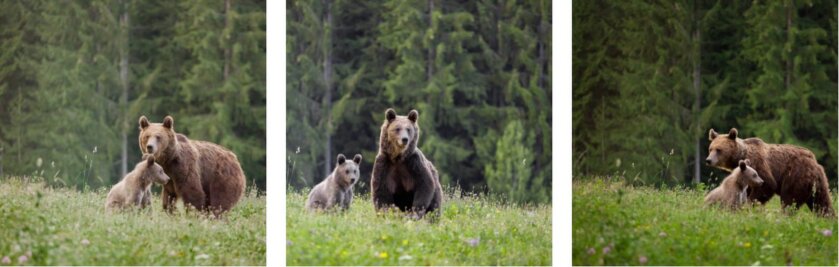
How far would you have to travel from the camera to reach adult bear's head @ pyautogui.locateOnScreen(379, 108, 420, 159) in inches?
321

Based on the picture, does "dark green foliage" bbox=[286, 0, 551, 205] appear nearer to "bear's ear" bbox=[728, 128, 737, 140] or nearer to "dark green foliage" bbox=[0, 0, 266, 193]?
"dark green foliage" bbox=[0, 0, 266, 193]

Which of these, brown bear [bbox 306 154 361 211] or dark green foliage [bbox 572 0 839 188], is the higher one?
dark green foliage [bbox 572 0 839 188]

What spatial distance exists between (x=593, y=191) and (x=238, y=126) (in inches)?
94.1

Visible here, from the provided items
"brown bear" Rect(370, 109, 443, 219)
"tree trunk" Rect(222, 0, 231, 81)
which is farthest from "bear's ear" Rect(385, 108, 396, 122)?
"tree trunk" Rect(222, 0, 231, 81)

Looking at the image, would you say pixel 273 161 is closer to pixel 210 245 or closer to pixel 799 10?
pixel 210 245

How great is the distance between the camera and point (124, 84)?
809 centimetres

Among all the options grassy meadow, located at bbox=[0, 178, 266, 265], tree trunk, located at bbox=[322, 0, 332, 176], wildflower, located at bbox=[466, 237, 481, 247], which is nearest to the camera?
grassy meadow, located at bbox=[0, 178, 266, 265]

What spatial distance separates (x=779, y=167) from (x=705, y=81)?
785 mm

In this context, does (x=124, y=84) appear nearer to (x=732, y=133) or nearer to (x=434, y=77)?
(x=434, y=77)

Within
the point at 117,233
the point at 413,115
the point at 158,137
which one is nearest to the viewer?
the point at 117,233

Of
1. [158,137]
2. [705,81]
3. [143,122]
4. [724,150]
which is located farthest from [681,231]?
[143,122]

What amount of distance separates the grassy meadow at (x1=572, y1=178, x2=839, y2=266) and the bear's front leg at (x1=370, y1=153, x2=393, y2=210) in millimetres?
1255

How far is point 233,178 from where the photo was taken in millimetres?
8109

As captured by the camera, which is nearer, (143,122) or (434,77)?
(143,122)
